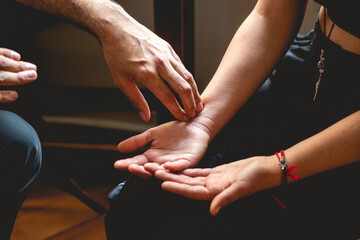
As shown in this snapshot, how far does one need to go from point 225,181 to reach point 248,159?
69 millimetres

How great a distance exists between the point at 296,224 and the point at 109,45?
553mm

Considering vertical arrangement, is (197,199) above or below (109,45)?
below

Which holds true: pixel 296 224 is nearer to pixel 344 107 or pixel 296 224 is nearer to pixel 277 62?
pixel 344 107

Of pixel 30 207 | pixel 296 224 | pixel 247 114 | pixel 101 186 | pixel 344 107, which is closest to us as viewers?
pixel 296 224

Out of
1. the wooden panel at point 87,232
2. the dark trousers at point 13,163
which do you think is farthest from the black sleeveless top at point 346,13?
the wooden panel at point 87,232

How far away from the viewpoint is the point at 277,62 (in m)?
0.77

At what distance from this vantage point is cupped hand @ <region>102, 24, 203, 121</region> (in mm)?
716

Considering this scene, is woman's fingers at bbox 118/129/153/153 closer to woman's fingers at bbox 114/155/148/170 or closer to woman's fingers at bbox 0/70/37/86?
woman's fingers at bbox 114/155/148/170

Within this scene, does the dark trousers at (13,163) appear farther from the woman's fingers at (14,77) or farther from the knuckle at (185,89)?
the knuckle at (185,89)

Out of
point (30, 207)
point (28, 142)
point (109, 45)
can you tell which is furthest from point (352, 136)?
point (30, 207)

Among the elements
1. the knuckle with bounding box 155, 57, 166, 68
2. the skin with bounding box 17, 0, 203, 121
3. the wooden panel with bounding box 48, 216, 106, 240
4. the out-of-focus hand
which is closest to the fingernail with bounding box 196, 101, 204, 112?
the skin with bounding box 17, 0, 203, 121

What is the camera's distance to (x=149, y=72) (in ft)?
2.35

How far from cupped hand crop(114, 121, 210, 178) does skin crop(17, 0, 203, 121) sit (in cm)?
4

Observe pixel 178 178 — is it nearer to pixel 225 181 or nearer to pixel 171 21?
pixel 225 181
